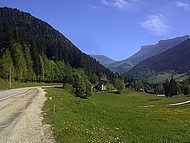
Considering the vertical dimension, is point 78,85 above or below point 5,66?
below

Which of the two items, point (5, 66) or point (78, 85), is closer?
point (5, 66)

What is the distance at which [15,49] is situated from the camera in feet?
393

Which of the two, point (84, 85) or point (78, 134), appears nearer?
point (78, 134)

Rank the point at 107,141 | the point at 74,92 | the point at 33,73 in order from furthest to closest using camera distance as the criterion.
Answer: the point at 33,73 → the point at 74,92 → the point at 107,141

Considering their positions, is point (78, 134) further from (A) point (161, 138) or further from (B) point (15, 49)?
(B) point (15, 49)

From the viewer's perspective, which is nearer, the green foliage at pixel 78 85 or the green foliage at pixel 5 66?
the green foliage at pixel 5 66

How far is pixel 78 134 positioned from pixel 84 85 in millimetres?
96627

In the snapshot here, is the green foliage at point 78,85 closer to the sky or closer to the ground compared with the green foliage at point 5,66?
closer to the ground

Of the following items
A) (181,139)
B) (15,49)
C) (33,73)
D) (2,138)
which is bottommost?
(181,139)

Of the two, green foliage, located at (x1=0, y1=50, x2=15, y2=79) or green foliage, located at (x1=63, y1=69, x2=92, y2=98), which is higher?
green foliage, located at (x1=0, y1=50, x2=15, y2=79)

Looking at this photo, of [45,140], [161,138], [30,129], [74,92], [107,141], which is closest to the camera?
[45,140]

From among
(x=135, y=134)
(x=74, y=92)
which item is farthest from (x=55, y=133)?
(x=74, y=92)

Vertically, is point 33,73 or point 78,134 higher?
point 33,73

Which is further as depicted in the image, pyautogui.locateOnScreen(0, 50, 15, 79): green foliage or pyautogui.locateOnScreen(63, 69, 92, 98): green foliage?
pyautogui.locateOnScreen(63, 69, 92, 98): green foliage
